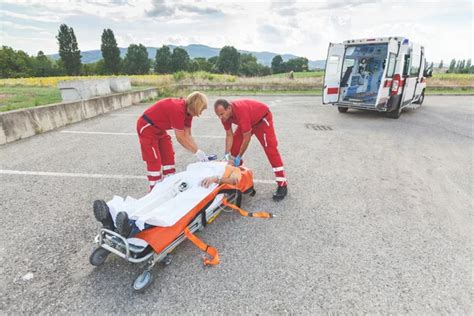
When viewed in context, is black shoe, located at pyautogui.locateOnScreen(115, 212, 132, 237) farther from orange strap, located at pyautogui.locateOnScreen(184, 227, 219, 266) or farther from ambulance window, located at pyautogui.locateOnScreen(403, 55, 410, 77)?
ambulance window, located at pyautogui.locateOnScreen(403, 55, 410, 77)

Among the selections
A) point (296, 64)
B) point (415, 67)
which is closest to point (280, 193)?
point (415, 67)

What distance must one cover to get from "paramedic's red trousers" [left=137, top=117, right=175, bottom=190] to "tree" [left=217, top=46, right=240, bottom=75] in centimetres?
8094

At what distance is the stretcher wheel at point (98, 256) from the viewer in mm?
2271

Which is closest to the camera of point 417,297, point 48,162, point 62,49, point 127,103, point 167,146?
point 417,297

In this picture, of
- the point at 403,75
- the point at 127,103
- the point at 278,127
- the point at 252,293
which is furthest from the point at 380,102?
the point at 127,103

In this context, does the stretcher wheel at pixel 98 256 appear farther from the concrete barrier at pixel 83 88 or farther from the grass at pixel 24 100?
the concrete barrier at pixel 83 88

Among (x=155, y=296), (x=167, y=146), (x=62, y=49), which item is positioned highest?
(x=62, y=49)

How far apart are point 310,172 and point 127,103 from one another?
9.69 metres

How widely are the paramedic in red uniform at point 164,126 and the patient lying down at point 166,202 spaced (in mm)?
395

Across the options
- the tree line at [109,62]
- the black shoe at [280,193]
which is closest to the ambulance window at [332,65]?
the black shoe at [280,193]

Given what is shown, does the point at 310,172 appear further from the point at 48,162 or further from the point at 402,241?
the point at 48,162

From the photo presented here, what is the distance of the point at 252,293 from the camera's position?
2.10m

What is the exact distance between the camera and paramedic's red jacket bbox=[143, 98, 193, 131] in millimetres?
3020

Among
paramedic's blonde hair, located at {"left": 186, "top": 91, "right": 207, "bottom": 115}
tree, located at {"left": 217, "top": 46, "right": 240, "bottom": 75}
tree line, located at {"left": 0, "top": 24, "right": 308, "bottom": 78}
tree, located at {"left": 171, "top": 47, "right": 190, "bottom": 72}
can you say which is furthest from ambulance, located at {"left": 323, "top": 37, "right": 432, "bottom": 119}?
tree, located at {"left": 217, "top": 46, "right": 240, "bottom": 75}
